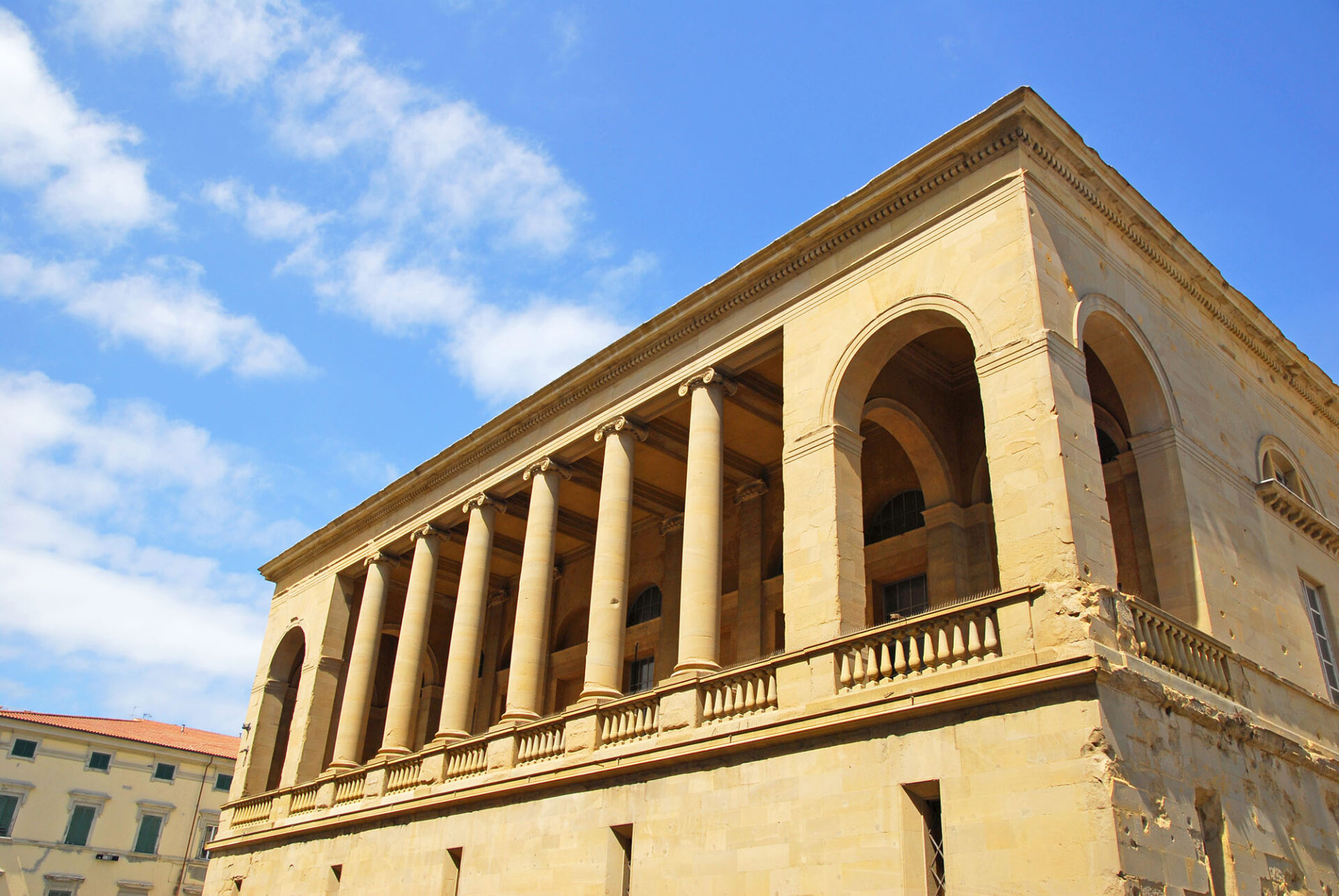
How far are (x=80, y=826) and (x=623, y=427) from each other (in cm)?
3882

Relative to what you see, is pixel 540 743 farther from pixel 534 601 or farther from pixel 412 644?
pixel 412 644

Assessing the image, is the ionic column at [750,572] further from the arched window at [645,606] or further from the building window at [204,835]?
the building window at [204,835]

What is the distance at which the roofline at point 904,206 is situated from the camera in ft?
48.1

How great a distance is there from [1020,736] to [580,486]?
15.3m

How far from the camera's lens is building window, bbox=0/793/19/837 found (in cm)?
4338

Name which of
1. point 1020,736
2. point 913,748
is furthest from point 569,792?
point 1020,736

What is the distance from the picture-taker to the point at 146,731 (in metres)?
51.0

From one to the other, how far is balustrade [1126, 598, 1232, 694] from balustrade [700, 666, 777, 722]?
188 inches

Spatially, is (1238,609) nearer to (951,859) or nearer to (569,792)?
(951,859)

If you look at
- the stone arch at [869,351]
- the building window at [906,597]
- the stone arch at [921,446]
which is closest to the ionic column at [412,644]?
the building window at [906,597]

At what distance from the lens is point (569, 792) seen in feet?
55.2

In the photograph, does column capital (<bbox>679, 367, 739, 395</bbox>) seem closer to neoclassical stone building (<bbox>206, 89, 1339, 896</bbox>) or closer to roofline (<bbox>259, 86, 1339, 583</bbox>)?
neoclassical stone building (<bbox>206, 89, 1339, 896</bbox>)

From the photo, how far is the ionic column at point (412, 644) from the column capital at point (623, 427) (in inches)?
264

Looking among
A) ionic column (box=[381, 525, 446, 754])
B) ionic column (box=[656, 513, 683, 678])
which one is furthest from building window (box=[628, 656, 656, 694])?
ionic column (box=[381, 525, 446, 754])
